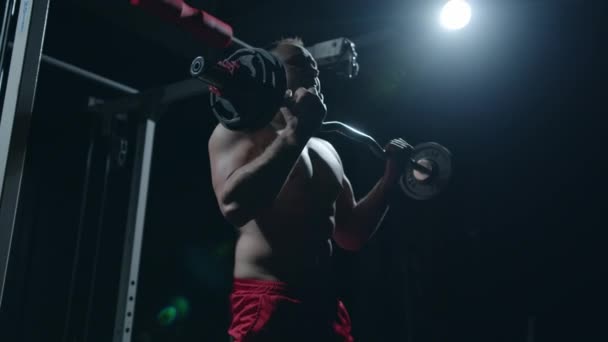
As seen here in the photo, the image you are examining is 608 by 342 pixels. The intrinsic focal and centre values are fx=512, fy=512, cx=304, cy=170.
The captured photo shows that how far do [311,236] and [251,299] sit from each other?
221mm

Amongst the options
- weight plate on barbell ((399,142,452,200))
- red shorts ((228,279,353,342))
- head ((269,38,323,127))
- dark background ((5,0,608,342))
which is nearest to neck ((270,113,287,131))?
head ((269,38,323,127))

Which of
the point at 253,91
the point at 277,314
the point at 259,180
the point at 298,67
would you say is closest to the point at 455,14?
the point at 298,67

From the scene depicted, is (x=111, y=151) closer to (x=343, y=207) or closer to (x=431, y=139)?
(x=343, y=207)

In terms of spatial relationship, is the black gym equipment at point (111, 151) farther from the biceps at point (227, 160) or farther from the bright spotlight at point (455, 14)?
the bright spotlight at point (455, 14)

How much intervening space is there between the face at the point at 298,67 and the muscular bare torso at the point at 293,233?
0.19m

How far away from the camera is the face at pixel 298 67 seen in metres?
1.44

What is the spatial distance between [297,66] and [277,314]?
2.24 feet

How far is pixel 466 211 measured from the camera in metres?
2.54

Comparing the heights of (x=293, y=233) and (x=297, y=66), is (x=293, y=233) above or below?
below

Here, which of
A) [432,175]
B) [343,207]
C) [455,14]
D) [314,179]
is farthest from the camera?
[455,14]

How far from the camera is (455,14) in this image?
2152 mm

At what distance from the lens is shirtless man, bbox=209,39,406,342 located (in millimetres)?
1148

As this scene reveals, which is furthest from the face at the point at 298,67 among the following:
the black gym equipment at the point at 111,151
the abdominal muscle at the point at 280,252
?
the abdominal muscle at the point at 280,252

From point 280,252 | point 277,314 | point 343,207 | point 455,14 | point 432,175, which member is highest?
point 455,14
